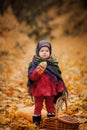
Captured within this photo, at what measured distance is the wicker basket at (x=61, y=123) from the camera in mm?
3765

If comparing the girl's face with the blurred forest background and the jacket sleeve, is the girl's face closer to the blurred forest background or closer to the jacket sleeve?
the jacket sleeve

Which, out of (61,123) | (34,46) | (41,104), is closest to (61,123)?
(61,123)

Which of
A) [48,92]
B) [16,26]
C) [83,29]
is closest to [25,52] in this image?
[16,26]

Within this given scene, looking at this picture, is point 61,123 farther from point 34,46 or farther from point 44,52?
point 34,46

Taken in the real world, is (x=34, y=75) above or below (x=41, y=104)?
above

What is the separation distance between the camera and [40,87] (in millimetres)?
3926

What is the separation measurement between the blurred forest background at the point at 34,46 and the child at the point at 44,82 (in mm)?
278

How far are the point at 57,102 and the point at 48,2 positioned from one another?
17.0 feet

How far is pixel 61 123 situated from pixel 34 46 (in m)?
3.50

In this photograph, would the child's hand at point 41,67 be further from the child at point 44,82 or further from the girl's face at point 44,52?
the girl's face at point 44,52

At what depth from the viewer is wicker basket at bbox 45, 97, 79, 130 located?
3.76 meters

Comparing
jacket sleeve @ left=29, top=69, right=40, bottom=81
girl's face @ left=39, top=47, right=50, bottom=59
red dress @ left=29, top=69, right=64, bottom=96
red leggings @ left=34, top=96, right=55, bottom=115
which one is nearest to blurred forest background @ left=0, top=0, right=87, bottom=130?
red leggings @ left=34, top=96, right=55, bottom=115

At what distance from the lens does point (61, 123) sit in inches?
149

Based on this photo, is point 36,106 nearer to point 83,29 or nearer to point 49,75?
point 49,75
